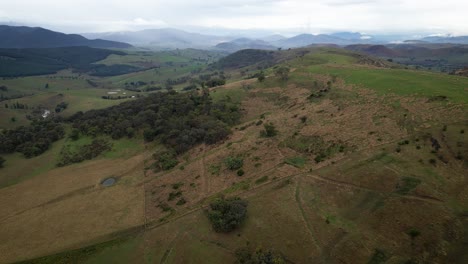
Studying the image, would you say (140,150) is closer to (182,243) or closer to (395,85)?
(182,243)

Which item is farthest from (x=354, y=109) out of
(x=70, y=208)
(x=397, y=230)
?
(x=70, y=208)

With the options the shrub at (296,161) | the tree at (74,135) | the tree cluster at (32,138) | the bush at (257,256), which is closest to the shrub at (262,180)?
the shrub at (296,161)

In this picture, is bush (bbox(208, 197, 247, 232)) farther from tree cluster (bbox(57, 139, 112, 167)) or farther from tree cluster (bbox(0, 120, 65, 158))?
tree cluster (bbox(0, 120, 65, 158))

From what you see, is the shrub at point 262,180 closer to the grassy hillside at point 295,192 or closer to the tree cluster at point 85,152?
the grassy hillside at point 295,192

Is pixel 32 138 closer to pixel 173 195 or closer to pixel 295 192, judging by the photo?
pixel 173 195

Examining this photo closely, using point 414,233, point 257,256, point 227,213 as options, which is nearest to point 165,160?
point 227,213

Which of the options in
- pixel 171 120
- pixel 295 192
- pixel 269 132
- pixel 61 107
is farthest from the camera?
pixel 61 107

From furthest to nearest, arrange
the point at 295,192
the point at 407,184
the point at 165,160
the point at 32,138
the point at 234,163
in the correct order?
the point at 32,138, the point at 165,160, the point at 234,163, the point at 295,192, the point at 407,184
